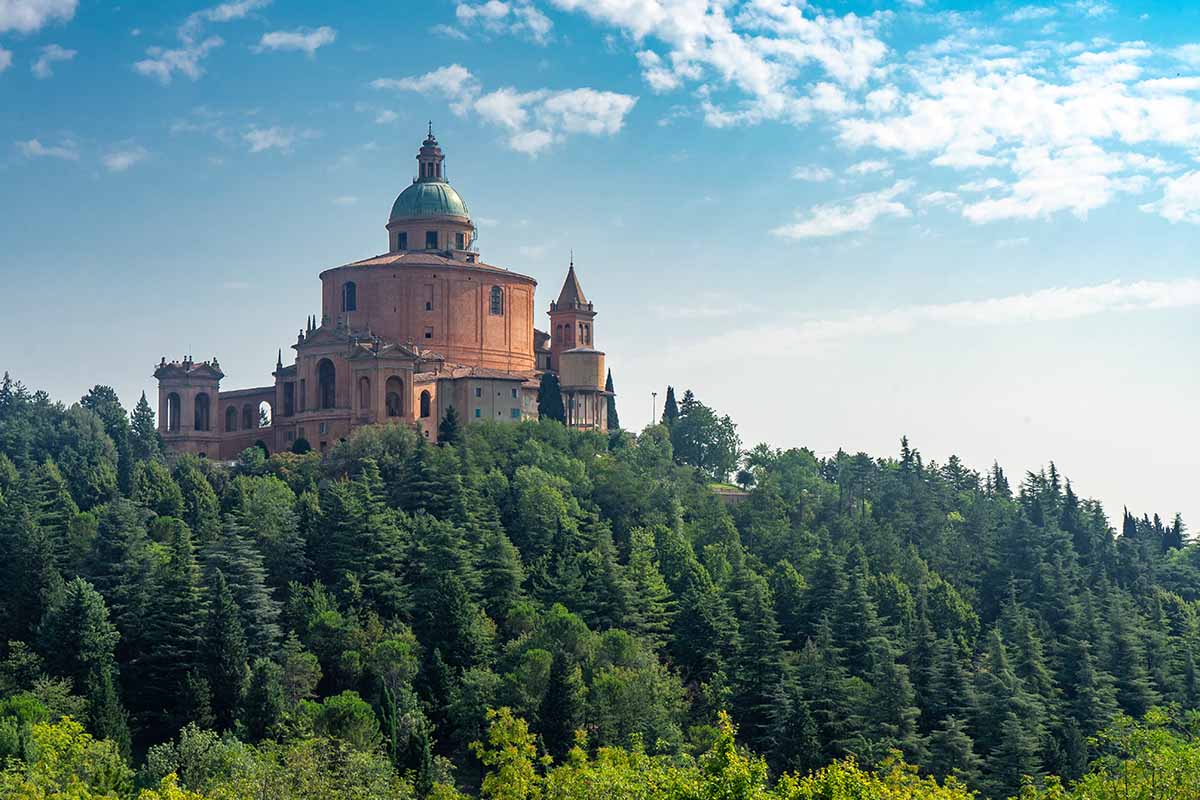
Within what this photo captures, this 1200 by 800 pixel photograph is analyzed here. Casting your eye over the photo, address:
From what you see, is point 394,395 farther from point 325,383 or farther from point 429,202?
point 429,202

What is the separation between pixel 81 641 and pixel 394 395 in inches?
1064

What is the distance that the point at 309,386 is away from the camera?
87.6m

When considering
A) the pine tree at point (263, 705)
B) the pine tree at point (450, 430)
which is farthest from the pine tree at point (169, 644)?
the pine tree at point (450, 430)

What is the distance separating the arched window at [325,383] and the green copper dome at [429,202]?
1225 cm

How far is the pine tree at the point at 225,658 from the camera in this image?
200ft

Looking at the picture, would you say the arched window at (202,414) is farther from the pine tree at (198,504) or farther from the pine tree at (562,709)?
the pine tree at (562,709)

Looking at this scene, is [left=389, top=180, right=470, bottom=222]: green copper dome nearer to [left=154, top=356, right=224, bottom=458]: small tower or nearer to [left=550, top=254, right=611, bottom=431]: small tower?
[left=550, top=254, right=611, bottom=431]: small tower

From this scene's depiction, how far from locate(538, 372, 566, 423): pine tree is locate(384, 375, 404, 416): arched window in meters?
9.19

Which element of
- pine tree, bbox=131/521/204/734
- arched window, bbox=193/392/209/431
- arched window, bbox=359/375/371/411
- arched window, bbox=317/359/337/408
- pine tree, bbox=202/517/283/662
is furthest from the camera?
arched window, bbox=193/392/209/431

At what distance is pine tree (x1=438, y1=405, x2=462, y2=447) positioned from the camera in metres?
84.9

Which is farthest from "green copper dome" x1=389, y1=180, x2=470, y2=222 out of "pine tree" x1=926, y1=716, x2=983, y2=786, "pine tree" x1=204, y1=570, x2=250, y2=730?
"pine tree" x1=926, y1=716, x2=983, y2=786

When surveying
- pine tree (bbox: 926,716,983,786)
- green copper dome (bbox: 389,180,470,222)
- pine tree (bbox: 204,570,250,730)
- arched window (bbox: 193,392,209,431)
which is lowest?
pine tree (bbox: 926,716,983,786)

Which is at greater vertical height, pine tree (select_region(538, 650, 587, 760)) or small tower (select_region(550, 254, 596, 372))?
small tower (select_region(550, 254, 596, 372))

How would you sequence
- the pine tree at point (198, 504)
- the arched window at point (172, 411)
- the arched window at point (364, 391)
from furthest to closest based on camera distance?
the arched window at point (172, 411), the arched window at point (364, 391), the pine tree at point (198, 504)
